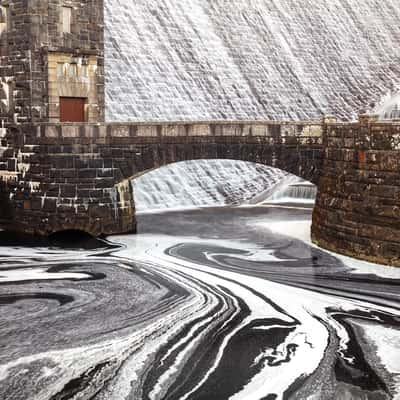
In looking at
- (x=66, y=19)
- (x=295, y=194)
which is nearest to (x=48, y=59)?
(x=66, y=19)

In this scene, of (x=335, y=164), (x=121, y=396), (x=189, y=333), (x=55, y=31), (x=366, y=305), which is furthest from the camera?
(x=55, y=31)

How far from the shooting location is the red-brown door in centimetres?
2381

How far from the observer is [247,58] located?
41.1 metres

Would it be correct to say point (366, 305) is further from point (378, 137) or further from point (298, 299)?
point (378, 137)

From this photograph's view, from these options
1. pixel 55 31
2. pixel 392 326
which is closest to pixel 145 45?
pixel 55 31

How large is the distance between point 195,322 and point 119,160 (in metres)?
9.55

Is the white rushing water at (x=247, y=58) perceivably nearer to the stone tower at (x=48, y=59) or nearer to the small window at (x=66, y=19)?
the stone tower at (x=48, y=59)

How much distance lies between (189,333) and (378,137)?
321 inches

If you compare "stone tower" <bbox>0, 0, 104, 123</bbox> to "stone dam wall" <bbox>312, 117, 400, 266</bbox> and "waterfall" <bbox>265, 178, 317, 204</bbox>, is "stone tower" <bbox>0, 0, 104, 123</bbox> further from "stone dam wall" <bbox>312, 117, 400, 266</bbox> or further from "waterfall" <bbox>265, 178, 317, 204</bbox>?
"waterfall" <bbox>265, 178, 317, 204</bbox>

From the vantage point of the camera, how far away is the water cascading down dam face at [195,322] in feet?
37.5

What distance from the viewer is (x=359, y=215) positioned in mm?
19406

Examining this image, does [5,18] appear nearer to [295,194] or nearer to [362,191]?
[362,191]

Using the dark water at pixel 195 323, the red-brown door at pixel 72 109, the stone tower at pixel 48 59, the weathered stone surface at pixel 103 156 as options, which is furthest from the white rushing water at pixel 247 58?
the dark water at pixel 195 323

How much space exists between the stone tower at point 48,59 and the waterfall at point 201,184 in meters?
6.56
